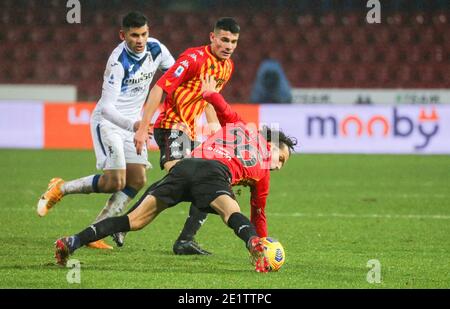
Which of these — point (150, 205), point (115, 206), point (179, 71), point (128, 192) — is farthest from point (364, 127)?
point (150, 205)

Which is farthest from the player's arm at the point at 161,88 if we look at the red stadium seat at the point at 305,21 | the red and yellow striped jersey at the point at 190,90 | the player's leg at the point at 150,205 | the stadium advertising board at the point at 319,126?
the red stadium seat at the point at 305,21

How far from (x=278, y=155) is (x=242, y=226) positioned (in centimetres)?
75

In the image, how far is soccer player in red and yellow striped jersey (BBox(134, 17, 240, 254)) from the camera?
7734 millimetres

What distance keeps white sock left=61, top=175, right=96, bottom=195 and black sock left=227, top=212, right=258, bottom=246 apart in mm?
2090

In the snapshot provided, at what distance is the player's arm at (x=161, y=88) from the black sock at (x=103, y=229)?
2.28ft

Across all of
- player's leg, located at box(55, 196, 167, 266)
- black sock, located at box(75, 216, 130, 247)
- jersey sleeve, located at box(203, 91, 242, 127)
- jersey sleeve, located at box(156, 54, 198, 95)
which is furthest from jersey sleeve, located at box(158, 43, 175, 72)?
black sock, located at box(75, 216, 130, 247)

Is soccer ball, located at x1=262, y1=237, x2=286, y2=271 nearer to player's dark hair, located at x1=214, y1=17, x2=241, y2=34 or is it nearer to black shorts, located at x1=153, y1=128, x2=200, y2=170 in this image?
black shorts, located at x1=153, y1=128, x2=200, y2=170

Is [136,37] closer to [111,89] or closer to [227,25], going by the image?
[111,89]

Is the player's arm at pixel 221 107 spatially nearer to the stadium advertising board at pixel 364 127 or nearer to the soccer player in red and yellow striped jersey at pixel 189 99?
the soccer player in red and yellow striped jersey at pixel 189 99

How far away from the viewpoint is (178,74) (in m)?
7.71

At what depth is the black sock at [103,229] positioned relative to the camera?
22.0 ft
